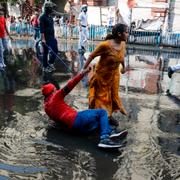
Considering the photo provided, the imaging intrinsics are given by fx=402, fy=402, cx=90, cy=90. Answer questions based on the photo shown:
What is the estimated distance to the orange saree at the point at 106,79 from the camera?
6.43m

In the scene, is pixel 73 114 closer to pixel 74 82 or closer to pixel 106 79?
pixel 74 82

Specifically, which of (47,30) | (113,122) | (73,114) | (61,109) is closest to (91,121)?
(73,114)

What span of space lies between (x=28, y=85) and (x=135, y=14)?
2084 centimetres

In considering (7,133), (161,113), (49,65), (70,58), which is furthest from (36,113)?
(70,58)

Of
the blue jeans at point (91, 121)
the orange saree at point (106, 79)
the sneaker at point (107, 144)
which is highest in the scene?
the orange saree at point (106, 79)

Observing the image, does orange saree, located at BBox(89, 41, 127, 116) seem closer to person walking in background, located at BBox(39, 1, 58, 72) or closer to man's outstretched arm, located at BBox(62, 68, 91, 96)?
man's outstretched arm, located at BBox(62, 68, 91, 96)

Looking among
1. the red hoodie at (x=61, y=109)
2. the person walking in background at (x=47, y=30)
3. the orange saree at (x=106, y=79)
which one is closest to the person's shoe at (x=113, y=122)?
the orange saree at (x=106, y=79)

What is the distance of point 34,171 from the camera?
486 centimetres

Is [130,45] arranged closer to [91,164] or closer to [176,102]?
[176,102]

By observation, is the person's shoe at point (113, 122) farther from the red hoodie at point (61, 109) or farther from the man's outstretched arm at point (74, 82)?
the man's outstretched arm at point (74, 82)

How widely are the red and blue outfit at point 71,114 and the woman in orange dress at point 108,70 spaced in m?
0.56

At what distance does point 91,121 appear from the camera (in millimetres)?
5938

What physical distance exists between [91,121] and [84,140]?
1.09 ft

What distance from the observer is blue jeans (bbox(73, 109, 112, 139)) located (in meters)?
5.78
